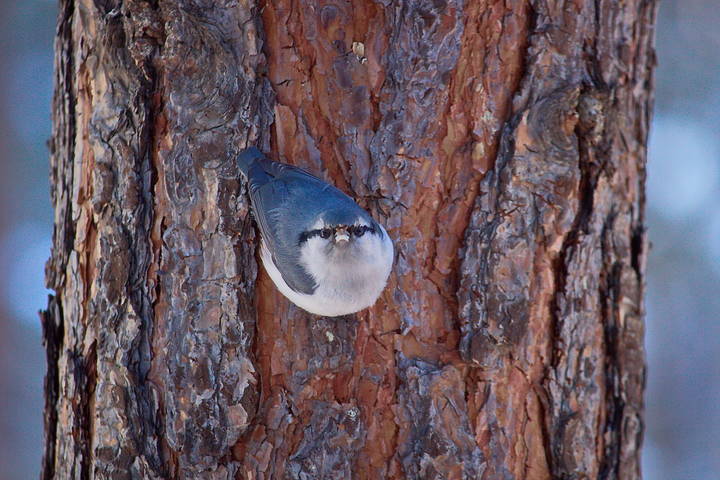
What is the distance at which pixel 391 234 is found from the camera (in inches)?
76.2

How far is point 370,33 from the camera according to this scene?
191 centimetres

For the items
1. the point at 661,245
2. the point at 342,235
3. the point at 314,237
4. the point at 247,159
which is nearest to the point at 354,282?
the point at 342,235

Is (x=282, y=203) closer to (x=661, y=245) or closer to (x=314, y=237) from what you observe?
(x=314, y=237)

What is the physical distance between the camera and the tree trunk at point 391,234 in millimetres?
1824

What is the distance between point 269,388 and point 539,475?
0.80 m

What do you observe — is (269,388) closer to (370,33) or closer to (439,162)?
(439,162)

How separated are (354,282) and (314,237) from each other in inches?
11.3

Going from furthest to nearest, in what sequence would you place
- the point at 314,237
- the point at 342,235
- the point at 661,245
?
the point at 661,245 → the point at 314,237 → the point at 342,235

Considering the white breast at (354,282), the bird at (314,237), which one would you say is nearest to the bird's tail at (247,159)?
the bird at (314,237)

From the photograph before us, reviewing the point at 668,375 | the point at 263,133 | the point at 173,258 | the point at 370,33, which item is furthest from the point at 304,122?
the point at 668,375

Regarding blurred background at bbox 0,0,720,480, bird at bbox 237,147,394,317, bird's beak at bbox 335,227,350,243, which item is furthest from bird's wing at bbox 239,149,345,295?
blurred background at bbox 0,0,720,480

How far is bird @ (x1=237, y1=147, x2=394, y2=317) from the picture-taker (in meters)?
1.88

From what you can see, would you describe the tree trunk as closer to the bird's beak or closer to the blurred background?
the bird's beak

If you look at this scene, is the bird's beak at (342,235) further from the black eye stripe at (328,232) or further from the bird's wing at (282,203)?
the bird's wing at (282,203)
